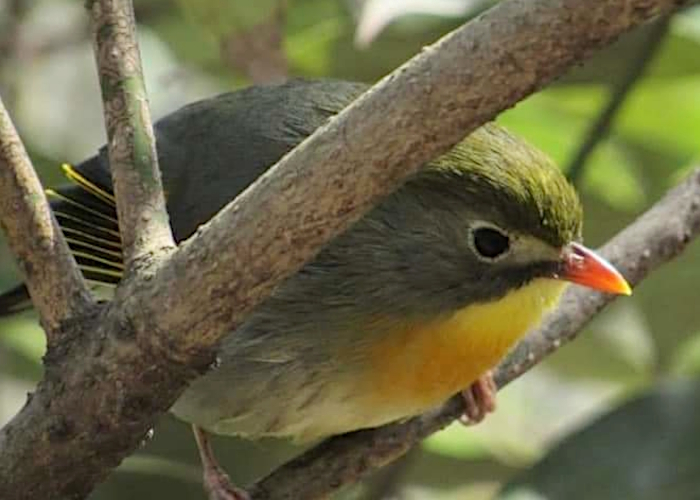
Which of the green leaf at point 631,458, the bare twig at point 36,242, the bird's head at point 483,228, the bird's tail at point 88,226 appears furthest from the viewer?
the green leaf at point 631,458

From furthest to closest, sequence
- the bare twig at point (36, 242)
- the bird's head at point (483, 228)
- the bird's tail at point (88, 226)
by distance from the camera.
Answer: the bird's tail at point (88, 226) → the bird's head at point (483, 228) → the bare twig at point (36, 242)

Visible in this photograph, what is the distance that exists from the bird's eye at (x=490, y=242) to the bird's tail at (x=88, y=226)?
298 mm

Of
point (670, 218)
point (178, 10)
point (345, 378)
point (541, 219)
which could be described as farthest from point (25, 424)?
point (178, 10)

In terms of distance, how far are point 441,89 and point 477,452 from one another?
98 cm

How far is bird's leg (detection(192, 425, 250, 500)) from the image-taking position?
119cm

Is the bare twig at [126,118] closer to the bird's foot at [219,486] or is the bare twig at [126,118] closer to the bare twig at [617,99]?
the bird's foot at [219,486]

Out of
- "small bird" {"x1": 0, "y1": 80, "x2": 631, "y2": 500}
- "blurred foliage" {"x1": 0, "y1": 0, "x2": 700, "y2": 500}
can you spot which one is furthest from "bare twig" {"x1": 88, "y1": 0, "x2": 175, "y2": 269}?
"blurred foliage" {"x1": 0, "y1": 0, "x2": 700, "y2": 500}

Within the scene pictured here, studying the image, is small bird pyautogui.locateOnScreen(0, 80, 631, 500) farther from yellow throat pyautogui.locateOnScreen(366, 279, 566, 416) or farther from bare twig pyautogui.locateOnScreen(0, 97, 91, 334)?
bare twig pyautogui.locateOnScreen(0, 97, 91, 334)

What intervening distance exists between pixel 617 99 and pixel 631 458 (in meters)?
0.36

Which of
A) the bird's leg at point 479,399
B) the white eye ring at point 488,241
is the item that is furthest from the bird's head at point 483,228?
the bird's leg at point 479,399

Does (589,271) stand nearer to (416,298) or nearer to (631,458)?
(416,298)

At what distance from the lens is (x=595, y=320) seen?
5.30 feet

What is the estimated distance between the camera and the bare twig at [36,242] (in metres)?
0.88

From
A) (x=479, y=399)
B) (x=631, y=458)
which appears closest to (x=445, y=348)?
(x=479, y=399)
